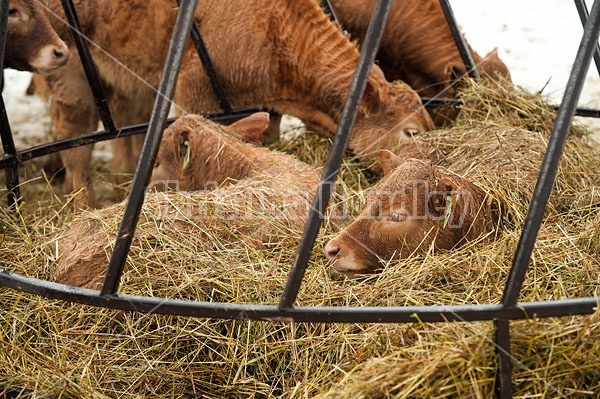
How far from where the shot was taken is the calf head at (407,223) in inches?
138

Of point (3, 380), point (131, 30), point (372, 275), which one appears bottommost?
point (3, 380)

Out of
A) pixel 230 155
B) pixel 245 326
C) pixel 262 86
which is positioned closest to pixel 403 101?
pixel 262 86

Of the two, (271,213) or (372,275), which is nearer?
(372,275)

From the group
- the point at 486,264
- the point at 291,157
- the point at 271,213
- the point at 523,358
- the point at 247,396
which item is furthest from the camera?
the point at 291,157

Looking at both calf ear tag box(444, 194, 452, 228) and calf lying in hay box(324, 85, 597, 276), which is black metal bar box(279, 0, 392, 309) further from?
calf ear tag box(444, 194, 452, 228)

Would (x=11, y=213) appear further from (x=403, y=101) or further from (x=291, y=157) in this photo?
(x=403, y=101)

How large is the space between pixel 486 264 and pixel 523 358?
2.55 ft

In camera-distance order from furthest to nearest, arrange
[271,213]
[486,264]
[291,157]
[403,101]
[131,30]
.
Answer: [131,30] → [403,101] → [291,157] → [271,213] → [486,264]

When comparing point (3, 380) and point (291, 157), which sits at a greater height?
point (291, 157)

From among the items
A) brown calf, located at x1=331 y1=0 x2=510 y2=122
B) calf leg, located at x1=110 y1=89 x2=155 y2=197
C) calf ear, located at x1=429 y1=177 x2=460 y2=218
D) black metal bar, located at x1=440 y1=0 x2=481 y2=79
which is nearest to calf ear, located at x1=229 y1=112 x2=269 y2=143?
black metal bar, located at x1=440 y1=0 x2=481 y2=79

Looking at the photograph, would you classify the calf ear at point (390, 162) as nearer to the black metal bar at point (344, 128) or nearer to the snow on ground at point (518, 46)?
the black metal bar at point (344, 128)

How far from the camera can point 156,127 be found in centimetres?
259

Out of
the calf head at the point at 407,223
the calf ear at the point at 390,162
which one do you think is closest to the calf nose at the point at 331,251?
the calf head at the point at 407,223

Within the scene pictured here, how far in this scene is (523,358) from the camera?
2.53m
